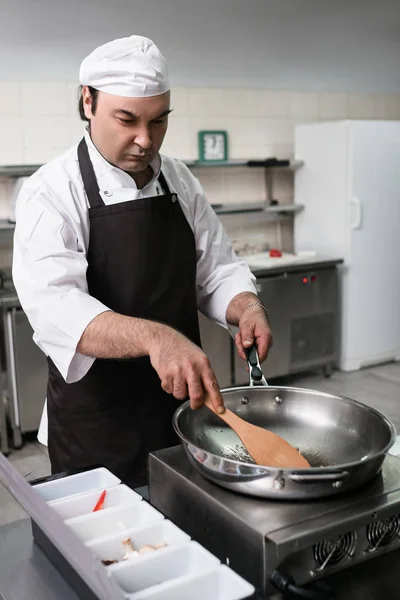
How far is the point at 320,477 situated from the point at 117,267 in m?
0.97

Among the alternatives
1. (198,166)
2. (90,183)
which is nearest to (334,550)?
(90,183)

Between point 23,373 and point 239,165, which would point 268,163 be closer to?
point 239,165

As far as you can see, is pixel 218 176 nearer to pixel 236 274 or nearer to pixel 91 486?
pixel 236 274

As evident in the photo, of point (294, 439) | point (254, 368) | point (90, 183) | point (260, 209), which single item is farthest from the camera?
point (260, 209)

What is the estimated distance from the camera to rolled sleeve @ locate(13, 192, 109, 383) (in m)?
1.51

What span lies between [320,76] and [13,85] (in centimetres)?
221

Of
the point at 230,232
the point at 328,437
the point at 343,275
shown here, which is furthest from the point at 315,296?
the point at 328,437

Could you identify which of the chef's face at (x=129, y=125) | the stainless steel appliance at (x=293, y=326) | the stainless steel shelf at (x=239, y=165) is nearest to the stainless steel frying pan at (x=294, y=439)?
the chef's face at (x=129, y=125)

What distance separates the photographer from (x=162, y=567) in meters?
1.03

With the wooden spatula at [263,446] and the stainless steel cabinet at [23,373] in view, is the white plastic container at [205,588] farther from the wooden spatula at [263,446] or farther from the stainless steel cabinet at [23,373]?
the stainless steel cabinet at [23,373]

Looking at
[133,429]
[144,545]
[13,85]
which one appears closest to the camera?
[144,545]

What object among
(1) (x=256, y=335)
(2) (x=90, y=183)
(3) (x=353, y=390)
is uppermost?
(2) (x=90, y=183)

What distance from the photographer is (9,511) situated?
315 cm

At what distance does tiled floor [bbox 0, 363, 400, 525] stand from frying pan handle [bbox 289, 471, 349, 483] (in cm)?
261
